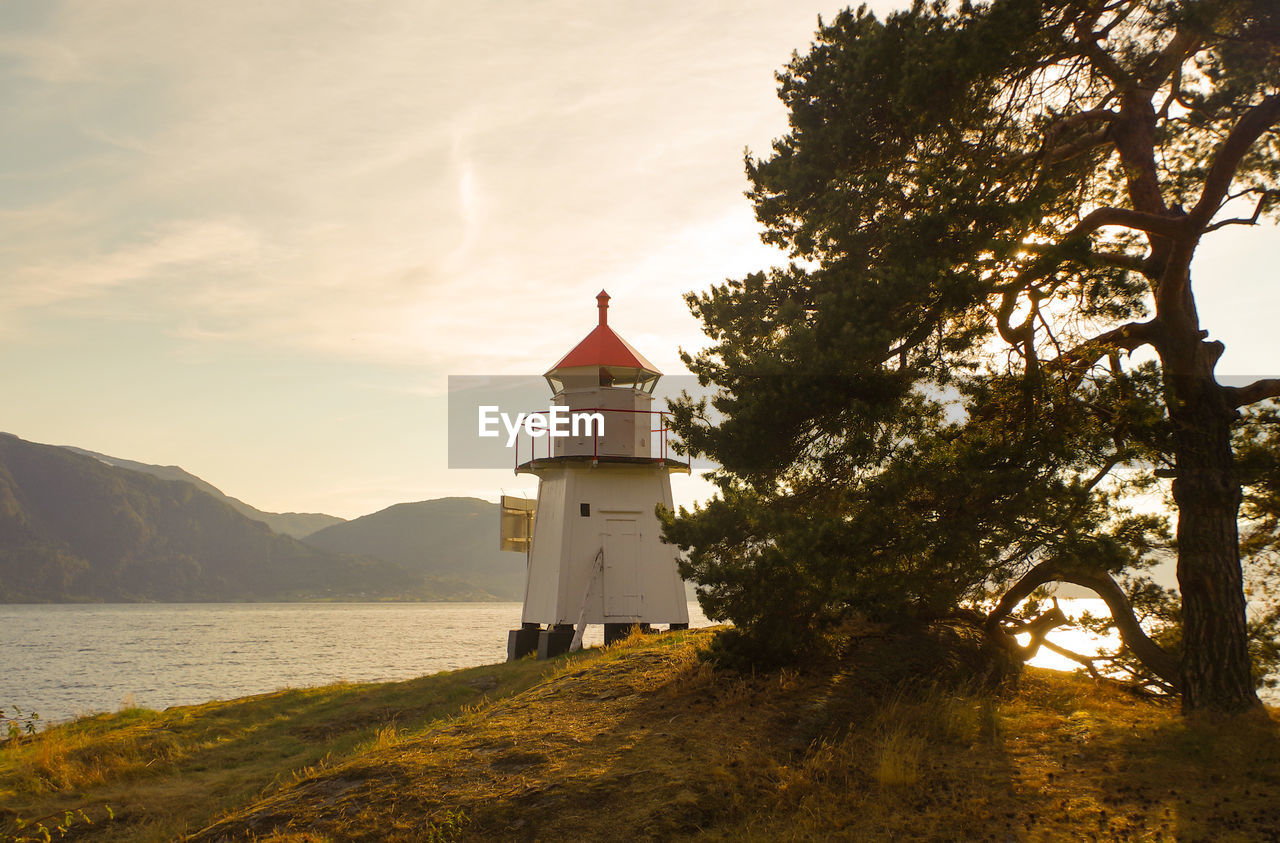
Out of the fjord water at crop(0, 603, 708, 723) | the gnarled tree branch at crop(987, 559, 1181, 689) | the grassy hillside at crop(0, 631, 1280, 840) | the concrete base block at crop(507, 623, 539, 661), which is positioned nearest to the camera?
the grassy hillside at crop(0, 631, 1280, 840)

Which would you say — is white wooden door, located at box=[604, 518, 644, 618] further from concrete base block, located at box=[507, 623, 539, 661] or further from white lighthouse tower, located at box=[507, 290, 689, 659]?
concrete base block, located at box=[507, 623, 539, 661]

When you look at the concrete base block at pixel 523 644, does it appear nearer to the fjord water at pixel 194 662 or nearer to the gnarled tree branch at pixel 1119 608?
the fjord water at pixel 194 662

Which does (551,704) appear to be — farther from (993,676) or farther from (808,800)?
(993,676)

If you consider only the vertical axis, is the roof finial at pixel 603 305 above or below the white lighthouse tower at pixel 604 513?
above

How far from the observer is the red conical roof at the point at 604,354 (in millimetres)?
23500

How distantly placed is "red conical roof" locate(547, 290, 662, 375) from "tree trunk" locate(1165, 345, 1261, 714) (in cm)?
1459

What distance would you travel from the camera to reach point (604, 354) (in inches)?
936

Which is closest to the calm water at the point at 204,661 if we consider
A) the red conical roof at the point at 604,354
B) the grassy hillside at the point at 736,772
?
the grassy hillside at the point at 736,772

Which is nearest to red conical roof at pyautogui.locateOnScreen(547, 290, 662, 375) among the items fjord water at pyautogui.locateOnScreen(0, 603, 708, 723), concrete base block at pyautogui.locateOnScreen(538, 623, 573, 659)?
concrete base block at pyautogui.locateOnScreen(538, 623, 573, 659)

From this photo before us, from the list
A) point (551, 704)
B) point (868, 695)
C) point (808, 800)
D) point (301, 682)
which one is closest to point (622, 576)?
point (551, 704)

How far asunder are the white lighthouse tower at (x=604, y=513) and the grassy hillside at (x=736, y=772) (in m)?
9.55

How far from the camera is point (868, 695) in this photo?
1057 centimetres

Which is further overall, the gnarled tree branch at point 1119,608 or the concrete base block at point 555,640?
the concrete base block at point 555,640

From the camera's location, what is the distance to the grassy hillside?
774 cm
